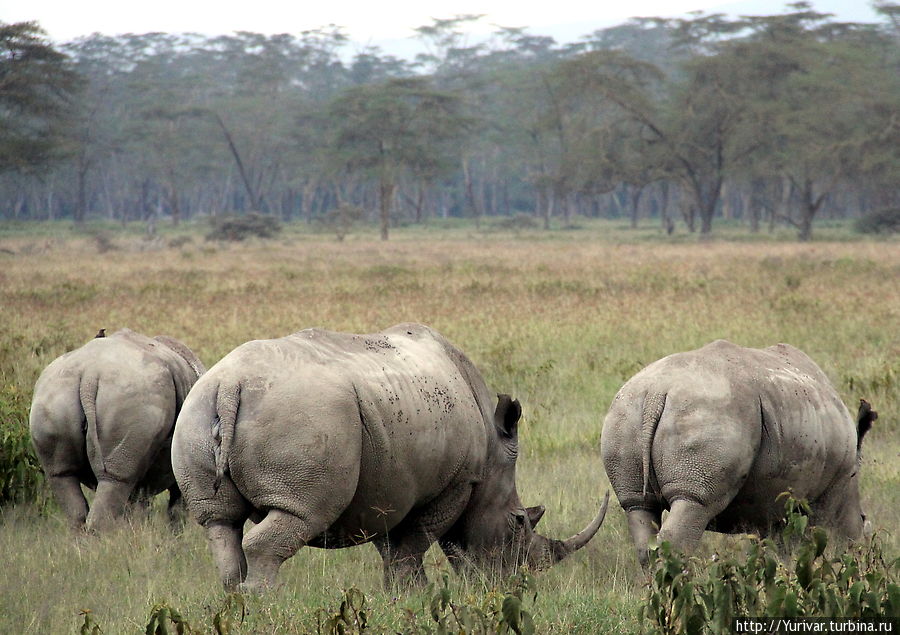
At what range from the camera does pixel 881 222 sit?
38.1 meters

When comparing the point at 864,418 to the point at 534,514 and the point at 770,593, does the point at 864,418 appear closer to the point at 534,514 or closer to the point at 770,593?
the point at 534,514

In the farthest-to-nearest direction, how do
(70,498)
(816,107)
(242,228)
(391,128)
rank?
(391,128), (242,228), (816,107), (70,498)

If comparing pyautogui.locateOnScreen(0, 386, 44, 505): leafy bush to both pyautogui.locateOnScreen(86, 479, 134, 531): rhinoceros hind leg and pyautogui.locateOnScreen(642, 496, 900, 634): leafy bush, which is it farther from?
pyautogui.locateOnScreen(642, 496, 900, 634): leafy bush

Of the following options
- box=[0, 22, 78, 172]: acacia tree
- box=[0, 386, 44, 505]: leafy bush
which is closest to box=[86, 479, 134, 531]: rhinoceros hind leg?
box=[0, 386, 44, 505]: leafy bush

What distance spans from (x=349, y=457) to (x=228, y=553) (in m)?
0.57

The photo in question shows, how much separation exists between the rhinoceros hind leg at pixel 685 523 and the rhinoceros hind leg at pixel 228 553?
1.64 meters

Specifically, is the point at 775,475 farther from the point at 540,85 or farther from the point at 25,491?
the point at 540,85

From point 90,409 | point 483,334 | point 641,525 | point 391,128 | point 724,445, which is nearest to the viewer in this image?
point 724,445

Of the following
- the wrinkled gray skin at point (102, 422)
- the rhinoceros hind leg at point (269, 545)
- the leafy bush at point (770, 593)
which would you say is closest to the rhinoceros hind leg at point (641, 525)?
the leafy bush at point (770, 593)

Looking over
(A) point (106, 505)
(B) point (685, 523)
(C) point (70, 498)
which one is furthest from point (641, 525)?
(C) point (70, 498)

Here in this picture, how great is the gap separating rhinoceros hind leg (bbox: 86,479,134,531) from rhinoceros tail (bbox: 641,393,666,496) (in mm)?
2574

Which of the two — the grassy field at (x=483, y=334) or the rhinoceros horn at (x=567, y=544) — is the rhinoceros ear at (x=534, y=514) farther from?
the grassy field at (x=483, y=334)

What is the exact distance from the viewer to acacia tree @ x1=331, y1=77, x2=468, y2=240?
43969 millimetres

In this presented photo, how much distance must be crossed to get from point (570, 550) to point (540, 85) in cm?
5470
